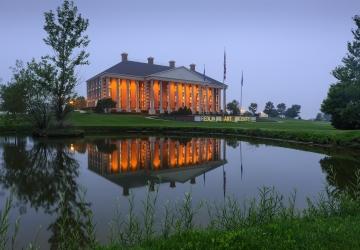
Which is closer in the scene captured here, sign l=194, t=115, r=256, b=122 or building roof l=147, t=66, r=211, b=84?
sign l=194, t=115, r=256, b=122

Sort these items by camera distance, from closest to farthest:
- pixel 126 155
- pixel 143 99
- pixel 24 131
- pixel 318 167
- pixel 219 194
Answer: pixel 219 194
pixel 318 167
pixel 126 155
pixel 24 131
pixel 143 99

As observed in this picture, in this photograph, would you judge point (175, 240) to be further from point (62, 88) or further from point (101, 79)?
point (101, 79)

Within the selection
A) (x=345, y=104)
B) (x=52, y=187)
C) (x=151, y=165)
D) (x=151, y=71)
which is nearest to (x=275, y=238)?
(x=52, y=187)

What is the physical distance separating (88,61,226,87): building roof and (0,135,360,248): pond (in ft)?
207

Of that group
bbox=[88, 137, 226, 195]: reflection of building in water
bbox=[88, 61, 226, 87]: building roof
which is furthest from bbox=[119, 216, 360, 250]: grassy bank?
bbox=[88, 61, 226, 87]: building roof

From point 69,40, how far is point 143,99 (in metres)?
45.8

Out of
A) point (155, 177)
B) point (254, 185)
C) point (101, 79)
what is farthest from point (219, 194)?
point (101, 79)

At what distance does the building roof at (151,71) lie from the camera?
8506 centimetres

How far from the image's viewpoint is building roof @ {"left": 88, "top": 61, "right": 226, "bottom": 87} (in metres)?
85.1

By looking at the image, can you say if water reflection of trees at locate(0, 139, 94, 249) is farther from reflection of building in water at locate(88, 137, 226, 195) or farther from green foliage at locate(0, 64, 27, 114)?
green foliage at locate(0, 64, 27, 114)

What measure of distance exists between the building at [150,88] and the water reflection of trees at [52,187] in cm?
6263

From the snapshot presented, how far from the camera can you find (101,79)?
273 feet

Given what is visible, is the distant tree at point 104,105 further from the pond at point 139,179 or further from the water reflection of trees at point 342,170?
the water reflection of trees at point 342,170

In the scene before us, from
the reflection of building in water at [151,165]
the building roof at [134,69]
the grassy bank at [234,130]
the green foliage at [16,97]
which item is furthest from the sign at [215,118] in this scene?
the reflection of building in water at [151,165]
